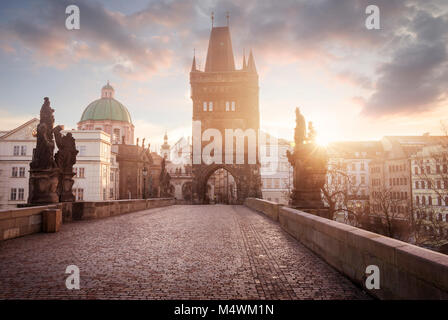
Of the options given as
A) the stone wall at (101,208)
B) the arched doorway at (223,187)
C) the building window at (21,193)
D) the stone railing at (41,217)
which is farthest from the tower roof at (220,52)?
the stone railing at (41,217)

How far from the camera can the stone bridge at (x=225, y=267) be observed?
3.48 metres

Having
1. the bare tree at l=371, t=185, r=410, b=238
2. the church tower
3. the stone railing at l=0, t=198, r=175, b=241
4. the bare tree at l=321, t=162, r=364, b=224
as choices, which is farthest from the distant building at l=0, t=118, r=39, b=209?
the bare tree at l=371, t=185, r=410, b=238

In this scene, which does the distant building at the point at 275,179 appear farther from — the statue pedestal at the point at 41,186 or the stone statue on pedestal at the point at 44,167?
the statue pedestal at the point at 41,186

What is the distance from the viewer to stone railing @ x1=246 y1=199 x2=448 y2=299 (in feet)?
9.38

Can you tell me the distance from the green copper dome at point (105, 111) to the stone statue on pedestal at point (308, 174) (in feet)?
212

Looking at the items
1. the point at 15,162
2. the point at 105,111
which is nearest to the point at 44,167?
the point at 15,162

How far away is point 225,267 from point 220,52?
51.5 metres

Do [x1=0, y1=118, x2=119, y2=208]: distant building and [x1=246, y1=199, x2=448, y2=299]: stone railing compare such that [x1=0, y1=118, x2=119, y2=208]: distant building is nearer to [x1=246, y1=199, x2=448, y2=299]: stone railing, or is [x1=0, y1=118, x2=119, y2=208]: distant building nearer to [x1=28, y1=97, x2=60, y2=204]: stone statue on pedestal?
[x1=28, y1=97, x2=60, y2=204]: stone statue on pedestal

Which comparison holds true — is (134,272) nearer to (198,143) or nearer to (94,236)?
(94,236)

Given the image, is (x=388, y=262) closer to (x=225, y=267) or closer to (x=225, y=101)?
(x=225, y=267)

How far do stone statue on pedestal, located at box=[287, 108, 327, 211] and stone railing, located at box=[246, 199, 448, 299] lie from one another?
21.3 ft

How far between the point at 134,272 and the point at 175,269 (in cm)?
61

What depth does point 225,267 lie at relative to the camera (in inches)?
213
